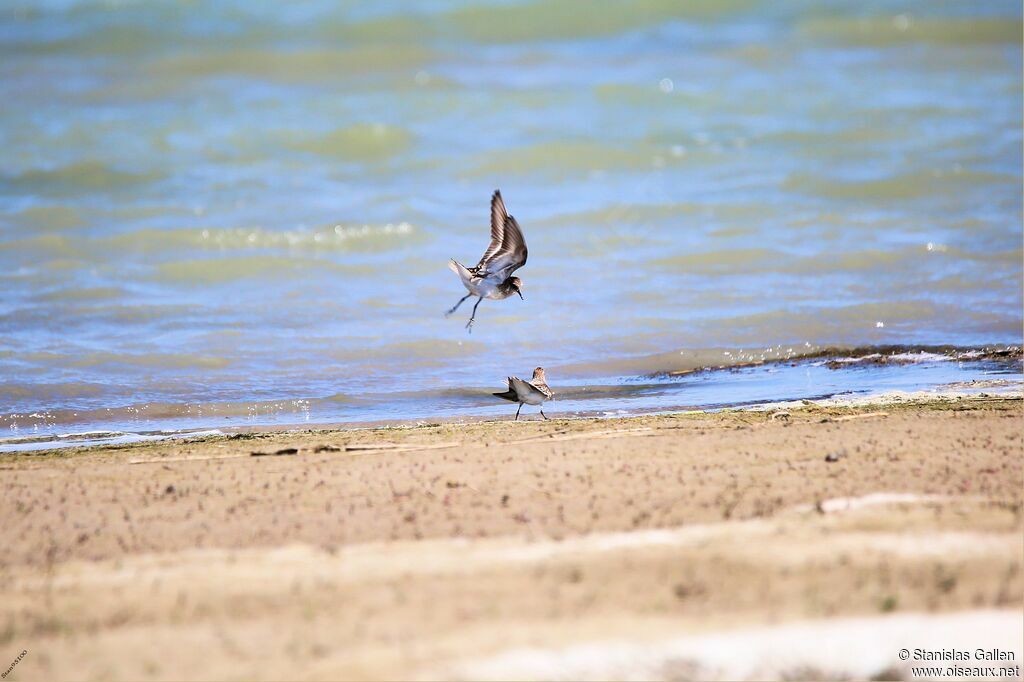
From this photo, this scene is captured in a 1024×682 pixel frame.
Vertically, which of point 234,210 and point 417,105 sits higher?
point 417,105

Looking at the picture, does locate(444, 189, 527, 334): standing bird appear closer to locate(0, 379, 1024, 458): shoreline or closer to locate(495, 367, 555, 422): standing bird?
locate(495, 367, 555, 422): standing bird

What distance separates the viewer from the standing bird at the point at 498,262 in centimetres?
745

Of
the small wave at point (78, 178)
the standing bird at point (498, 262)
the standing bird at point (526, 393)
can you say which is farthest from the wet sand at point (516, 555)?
the small wave at point (78, 178)

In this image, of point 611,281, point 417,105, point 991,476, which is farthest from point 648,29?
point 991,476

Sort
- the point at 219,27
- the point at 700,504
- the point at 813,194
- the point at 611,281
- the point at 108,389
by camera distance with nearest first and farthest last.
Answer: the point at 700,504
the point at 108,389
the point at 611,281
the point at 813,194
the point at 219,27

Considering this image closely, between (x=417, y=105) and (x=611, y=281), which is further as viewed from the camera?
(x=417, y=105)

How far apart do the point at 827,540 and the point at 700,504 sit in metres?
0.56

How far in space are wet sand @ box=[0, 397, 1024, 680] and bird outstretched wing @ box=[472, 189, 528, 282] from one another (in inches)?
79.6

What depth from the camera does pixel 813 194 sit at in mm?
13961

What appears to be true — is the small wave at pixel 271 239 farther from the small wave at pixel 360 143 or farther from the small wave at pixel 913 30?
the small wave at pixel 913 30

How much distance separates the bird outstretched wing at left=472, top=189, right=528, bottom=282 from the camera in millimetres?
7438

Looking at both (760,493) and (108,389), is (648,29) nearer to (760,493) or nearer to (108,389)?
(108,389)

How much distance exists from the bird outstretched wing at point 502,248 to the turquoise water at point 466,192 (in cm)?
89

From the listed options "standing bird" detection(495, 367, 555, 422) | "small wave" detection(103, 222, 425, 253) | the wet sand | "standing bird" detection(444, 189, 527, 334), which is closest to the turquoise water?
"small wave" detection(103, 222, 425, 253)
